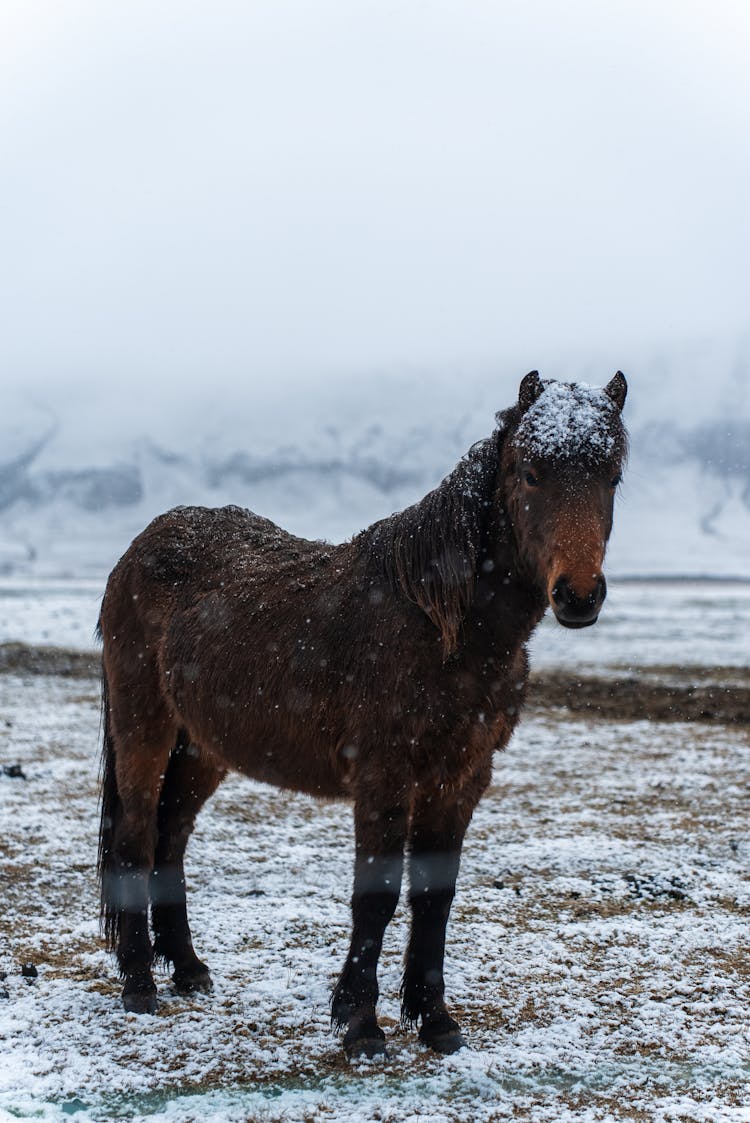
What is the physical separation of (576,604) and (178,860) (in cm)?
287

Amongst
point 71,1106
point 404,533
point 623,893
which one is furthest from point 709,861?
point 71,1106

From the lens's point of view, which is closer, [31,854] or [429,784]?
[429,784]

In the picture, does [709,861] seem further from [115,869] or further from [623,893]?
[115,869]

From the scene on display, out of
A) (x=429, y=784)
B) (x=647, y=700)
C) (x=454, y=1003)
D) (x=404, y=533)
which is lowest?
(x=647, y=700)

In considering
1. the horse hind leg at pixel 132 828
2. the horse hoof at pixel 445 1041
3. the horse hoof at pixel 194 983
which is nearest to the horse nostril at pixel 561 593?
the horse hoof at pixel 445 1041

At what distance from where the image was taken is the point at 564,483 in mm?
3559

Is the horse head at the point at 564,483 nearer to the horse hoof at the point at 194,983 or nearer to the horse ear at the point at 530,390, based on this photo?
the horse ear at the point at 530,390

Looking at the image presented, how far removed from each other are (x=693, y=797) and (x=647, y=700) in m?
5.73

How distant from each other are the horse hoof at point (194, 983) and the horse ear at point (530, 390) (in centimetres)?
337

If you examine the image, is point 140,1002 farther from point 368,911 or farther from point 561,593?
point 561,593

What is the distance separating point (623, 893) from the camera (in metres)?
5.99

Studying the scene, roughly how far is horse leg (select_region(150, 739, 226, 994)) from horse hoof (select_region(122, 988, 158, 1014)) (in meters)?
0.25

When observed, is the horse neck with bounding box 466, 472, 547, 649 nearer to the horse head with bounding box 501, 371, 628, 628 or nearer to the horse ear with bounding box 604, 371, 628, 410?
the horse head with bounding box 501, 371, 628, 628

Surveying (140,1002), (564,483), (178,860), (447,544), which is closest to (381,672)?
(447,544)
